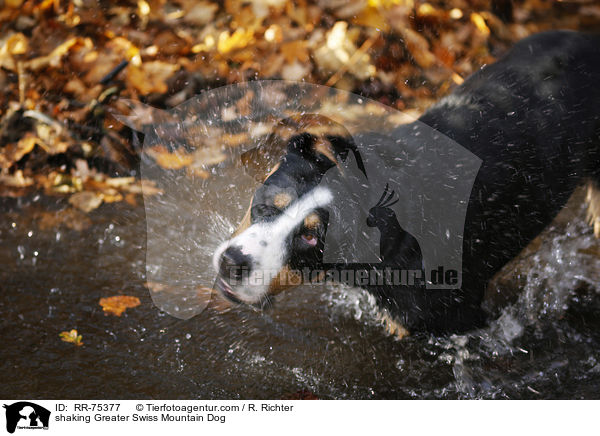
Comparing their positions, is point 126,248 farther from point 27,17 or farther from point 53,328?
Result: point 27,17

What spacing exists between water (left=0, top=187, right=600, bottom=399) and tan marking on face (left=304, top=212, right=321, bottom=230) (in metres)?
0.77

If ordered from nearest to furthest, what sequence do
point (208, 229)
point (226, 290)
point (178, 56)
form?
1. point (226, 290)
2. point (208, 229)
3. point (178, 56)

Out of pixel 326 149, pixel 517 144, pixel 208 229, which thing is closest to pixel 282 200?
pixel 326 149

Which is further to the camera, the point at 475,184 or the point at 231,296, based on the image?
the point at 475,184

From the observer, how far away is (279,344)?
2.75 m

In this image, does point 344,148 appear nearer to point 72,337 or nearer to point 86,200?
point 72,337

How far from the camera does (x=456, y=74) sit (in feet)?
14.3

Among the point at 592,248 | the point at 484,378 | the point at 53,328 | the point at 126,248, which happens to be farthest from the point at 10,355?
the point at 592,248

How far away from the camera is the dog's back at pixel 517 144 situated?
2.75m

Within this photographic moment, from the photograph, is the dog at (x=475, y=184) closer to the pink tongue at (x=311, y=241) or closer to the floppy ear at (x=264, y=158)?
the pink tongue at (x=311, y=241)

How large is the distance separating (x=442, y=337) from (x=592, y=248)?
163cm

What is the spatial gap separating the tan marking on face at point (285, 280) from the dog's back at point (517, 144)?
560 millimetres

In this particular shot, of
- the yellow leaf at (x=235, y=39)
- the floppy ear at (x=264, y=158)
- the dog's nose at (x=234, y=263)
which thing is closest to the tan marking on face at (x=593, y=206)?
the floppy ear at (x=264, y=158)

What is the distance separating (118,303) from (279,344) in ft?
3.33
